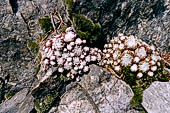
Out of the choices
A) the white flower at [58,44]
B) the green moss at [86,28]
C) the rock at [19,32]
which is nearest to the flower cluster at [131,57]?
the green moss at [86,28]

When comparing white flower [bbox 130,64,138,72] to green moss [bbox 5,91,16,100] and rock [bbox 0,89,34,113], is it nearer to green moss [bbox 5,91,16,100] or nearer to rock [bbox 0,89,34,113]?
rock [bbox 0,89,34,113]

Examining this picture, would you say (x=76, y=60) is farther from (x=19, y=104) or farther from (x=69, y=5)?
(x=19, y=104)

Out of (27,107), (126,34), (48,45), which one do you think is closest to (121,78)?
(126,34)

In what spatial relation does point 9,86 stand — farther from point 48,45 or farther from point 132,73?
point 132,73

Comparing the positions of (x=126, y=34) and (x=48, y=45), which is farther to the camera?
(x=126, y=34)

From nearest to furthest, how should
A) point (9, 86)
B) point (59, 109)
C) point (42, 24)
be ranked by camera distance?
1. point (59, 109)
2. point (42, 24)
3. point (9, 86)

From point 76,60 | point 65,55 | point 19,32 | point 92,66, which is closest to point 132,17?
point 92,66

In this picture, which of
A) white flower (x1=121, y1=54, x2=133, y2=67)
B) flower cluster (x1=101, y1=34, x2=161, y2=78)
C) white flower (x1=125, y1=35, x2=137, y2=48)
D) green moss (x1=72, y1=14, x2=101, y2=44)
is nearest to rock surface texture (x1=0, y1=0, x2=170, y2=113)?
green moss (x1=72, y1=14, x2=101, y2=44)
